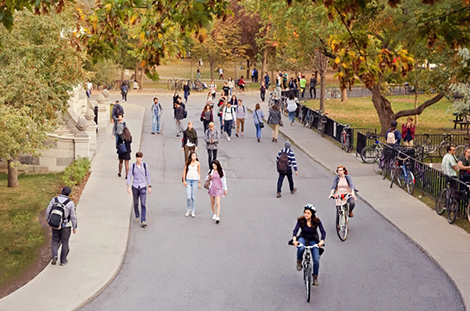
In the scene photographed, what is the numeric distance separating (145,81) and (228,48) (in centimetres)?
1225

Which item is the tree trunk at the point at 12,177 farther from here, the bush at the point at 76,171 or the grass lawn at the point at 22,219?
the bush at the point at 76,171

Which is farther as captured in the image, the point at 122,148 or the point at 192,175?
the point at 122,148

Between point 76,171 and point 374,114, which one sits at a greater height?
point 374,114

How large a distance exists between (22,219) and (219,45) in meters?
47.6

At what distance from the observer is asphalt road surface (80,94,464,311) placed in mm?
11617

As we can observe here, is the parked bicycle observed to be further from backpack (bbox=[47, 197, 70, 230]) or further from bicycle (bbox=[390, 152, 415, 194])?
backpack (bbox=[47, 197, 70, 230])

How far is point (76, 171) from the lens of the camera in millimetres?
20609

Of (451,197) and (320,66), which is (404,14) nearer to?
(451,197)

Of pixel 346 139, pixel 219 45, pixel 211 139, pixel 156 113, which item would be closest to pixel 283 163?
pixel 211 139

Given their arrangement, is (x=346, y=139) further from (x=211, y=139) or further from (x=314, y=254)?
(x=314, y=254)

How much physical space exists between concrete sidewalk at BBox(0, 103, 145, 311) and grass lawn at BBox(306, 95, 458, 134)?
17.3 meters

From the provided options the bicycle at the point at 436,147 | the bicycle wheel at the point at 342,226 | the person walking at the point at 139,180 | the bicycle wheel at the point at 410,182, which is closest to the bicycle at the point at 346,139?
the bicycle at the point at 436,147

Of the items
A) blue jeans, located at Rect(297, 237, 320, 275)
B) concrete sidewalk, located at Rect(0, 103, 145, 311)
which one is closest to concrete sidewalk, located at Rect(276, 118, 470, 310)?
blue jeans, located at Rect(297, 237, 320, 275)

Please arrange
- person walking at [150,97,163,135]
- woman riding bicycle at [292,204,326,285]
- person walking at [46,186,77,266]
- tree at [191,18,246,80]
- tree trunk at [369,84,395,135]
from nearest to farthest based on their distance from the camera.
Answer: woman riding bicycle at [292,204,326,285], person walking at [46,186,77,266], person walking at [150,97,163,135], tree trunk at [369,84,395,135], tree at [191,18,246,80]
